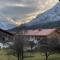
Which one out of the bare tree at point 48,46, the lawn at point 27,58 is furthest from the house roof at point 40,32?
the lawn at point 27,58

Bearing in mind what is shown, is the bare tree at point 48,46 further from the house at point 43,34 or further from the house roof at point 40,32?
the house roof at point 40,32

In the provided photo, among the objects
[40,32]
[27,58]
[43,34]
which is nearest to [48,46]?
[27,58]

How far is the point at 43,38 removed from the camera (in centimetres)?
1254

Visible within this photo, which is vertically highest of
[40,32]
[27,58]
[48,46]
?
[40,32]

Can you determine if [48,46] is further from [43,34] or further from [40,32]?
[40,32]

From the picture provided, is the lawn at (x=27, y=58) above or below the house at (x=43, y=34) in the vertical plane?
below

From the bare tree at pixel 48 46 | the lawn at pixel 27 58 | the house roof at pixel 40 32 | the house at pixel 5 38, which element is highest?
the house roof at pixel 40 32

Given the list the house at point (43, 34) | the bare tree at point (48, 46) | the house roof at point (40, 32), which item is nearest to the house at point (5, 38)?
the house at point (43, 34)

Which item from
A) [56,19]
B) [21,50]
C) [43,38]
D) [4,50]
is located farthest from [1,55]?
[56,19]

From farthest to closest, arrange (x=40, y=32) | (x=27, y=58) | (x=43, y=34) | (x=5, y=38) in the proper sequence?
(x=40, y=32)
(x=43, y=34)
(x=5, y=38)
(x=27, y=58)

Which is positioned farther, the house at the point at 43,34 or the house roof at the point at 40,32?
the house roof at the point at 40,32

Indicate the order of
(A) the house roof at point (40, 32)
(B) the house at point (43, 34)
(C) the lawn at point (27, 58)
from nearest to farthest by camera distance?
(C) the lawn at point (27, 58) → (B) the house at point (43, 34) → (A) the house roof at point (40, 32)

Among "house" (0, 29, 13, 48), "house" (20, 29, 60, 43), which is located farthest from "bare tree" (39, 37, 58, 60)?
"house" (0, 29, 13, 48)

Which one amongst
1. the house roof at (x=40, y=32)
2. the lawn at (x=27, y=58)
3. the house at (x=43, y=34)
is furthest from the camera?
the house roof at (x=40, y=32)
